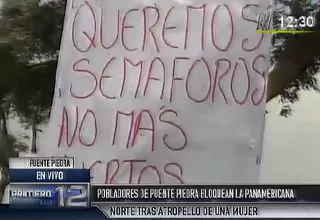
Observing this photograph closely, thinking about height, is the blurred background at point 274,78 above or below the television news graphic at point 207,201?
above

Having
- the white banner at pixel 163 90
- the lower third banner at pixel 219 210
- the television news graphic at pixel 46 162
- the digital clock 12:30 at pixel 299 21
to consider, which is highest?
the digital clock 12:30 at pixel 299 21

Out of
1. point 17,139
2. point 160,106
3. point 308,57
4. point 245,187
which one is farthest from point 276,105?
point 17,139

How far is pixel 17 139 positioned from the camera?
2.06m

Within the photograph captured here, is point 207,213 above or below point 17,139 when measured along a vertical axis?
below

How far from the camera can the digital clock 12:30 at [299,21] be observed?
2.00 meters

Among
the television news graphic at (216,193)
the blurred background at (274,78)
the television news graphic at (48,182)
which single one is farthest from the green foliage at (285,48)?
the television news graphic at (48,182)

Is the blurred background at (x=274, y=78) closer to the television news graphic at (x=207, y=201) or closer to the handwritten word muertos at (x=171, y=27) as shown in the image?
the television news graphic at (x=207, y=201)

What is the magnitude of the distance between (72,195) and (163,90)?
65 centimetres

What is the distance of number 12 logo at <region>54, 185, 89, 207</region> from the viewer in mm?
2078

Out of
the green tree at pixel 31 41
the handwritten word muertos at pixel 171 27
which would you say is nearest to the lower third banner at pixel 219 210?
the green tree at pixel 31 41

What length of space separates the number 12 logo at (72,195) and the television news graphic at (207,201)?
4cm

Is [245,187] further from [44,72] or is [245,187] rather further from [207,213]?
[44,72]

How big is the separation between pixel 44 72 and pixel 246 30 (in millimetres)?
948

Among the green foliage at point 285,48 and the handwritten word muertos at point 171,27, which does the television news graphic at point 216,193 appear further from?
the handwritten word muertos at point 171,27
